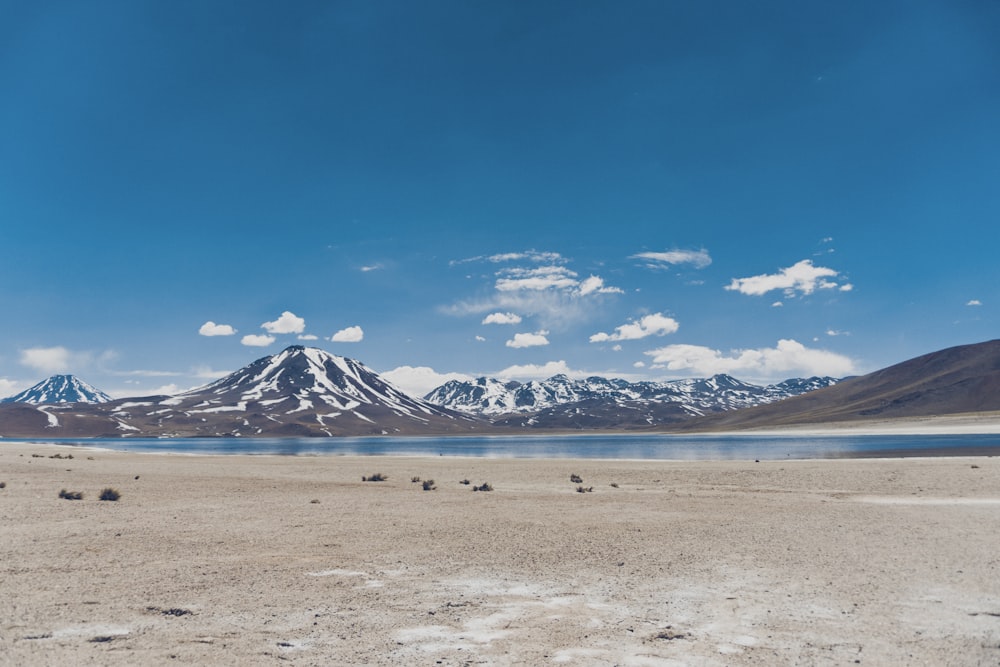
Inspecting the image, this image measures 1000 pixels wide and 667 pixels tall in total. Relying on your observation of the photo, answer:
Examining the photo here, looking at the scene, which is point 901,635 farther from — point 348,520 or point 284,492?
point 284,492

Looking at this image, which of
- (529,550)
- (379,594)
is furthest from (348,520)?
(379,594)

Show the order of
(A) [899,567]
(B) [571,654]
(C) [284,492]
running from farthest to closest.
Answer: (C) [284,492], (A) [899,567], (B) [571,654]

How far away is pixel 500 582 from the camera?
1123 cm

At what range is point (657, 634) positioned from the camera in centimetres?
829

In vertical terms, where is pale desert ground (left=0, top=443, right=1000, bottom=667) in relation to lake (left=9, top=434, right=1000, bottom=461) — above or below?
above

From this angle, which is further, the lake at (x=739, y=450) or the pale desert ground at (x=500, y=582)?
the lake at (x=739, y=450)

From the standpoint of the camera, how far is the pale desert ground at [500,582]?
7754 mm

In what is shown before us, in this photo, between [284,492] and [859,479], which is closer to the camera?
[284,492]

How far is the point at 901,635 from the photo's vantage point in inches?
322

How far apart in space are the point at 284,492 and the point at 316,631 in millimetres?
19708

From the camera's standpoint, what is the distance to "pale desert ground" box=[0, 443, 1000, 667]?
7754 millimetres

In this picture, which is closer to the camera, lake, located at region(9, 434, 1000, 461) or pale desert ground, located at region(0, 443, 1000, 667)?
→ pale desert ground, located at region(0, 443, 1000, 667)

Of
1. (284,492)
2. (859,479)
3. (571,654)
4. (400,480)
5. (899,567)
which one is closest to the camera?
(571,654)

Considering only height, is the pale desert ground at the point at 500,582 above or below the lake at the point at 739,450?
above
